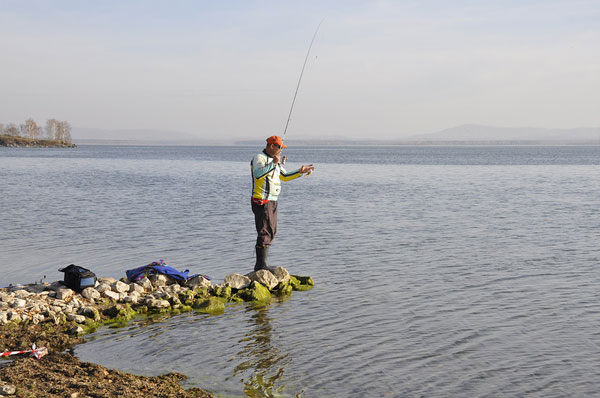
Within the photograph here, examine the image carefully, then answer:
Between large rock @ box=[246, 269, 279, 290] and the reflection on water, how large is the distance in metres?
1.64

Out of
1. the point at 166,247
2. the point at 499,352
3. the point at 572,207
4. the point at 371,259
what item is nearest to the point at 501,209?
the point at 572,207

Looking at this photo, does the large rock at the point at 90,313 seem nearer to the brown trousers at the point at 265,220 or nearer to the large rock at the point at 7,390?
the brown trousers at the point at 265,220

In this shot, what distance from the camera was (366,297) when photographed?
10.8 metres

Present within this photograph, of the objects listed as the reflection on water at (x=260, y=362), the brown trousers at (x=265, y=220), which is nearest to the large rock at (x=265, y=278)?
the brown trousers at (x=265, y=220)

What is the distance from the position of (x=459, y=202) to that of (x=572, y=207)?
15.8 ft

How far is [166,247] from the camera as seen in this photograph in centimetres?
1591

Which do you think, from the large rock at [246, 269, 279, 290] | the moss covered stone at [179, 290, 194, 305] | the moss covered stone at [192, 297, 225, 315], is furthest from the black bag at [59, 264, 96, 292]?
the large rock at [246, 269, 279, 290]

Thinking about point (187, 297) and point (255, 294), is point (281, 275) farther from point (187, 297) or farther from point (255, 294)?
point (187, 297)

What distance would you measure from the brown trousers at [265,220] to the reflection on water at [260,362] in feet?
6.60

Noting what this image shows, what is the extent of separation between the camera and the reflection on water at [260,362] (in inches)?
273

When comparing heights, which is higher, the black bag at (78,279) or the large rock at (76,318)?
the black bag at (78,279)

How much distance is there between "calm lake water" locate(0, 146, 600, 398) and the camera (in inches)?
288

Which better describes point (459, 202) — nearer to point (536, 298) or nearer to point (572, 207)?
point (572, 207)

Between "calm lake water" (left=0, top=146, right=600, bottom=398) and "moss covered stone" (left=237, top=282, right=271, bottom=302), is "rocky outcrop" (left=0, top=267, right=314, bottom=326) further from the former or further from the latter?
"calm lake water" (left=0, top=146, right=600, bottom=398)
